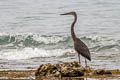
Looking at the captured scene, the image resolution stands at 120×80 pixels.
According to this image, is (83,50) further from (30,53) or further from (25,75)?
(30,53)

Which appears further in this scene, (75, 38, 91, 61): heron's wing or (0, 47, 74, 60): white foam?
(0, 47, 74, 60): white foam

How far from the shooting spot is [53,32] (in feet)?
91.6

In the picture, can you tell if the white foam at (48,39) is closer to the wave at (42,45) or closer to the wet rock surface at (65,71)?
the wave at (42,45)

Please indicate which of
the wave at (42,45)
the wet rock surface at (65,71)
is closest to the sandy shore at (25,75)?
the wet rock surface at (65,71)

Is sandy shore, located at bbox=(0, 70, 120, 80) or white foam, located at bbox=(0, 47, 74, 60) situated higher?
sandy shore, located at bbox=(0, 70, 120, 80)

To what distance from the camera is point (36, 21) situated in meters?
32.2

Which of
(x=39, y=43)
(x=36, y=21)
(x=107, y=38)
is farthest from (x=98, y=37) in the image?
(x=36, y=21)

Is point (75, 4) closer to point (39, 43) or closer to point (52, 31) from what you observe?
point (52, 31)

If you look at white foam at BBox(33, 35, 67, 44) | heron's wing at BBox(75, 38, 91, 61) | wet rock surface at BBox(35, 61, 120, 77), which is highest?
heron's wing at BBox(75, 38, 91, 61)

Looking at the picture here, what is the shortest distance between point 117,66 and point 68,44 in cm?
791

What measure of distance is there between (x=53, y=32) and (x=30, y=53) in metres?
6.37

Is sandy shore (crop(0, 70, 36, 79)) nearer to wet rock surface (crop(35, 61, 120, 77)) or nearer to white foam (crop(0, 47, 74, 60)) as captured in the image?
wet rock surface (crop(35, 61, 120, 77))

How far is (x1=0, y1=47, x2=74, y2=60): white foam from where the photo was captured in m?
20.8

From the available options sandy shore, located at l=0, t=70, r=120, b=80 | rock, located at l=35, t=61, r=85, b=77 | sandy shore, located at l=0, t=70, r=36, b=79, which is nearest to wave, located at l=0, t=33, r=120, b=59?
sandy shore, located at l=0, t=70, r=36, b=79
